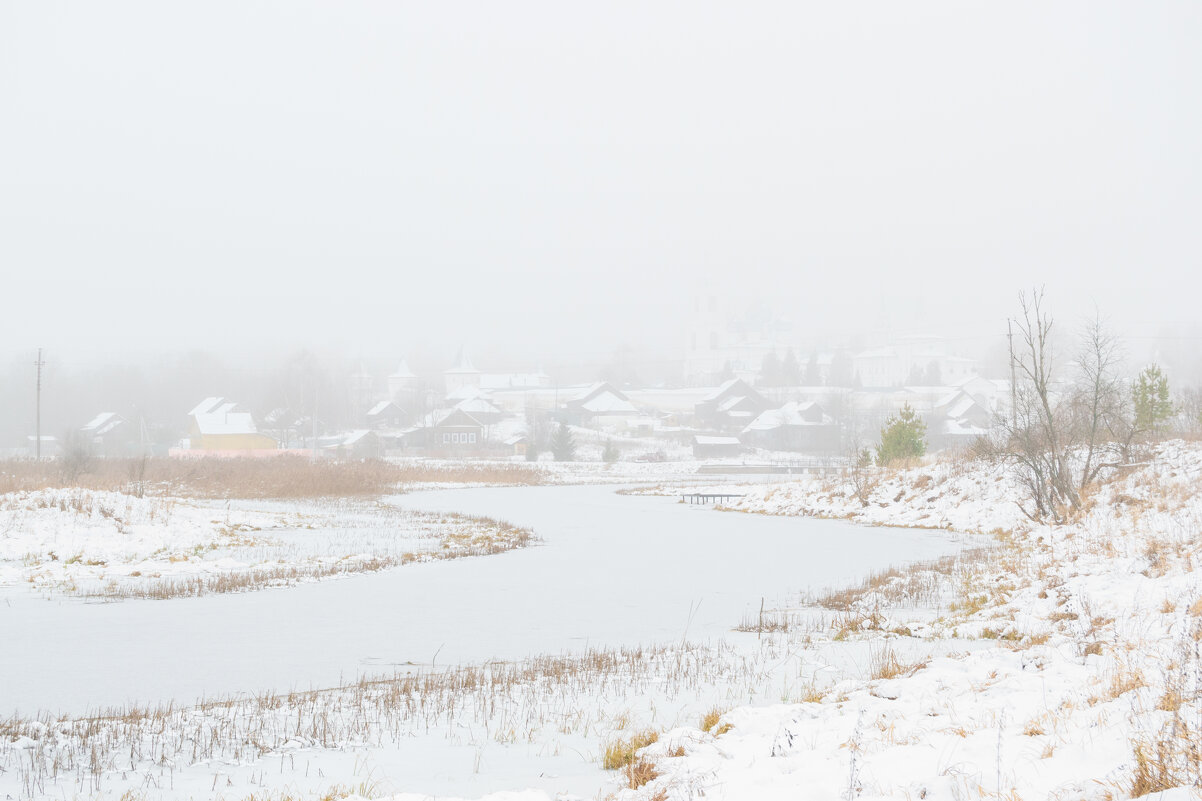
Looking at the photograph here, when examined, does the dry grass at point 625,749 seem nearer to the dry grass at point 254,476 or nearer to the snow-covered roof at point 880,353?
the dry grass at point 254,476

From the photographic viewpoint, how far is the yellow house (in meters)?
95.4

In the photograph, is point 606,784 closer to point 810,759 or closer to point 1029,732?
point 810,759

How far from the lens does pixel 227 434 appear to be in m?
96.4

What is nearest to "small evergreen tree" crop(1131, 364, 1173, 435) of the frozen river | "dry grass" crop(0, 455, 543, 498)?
the frozen river

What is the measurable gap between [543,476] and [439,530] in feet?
130

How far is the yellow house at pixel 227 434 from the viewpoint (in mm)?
95450

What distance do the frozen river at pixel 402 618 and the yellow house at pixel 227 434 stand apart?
82.5 m

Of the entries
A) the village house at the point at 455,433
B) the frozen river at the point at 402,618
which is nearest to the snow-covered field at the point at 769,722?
the frozen river at the point at 402,618

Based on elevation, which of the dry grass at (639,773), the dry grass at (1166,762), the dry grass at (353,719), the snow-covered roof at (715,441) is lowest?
the snow-covered roof at (715,441)

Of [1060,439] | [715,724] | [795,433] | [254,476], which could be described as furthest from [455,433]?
[715,724]

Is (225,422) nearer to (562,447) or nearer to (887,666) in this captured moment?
(562,447)

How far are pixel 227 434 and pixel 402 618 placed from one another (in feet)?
303

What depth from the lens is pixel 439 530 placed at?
86.4 ft

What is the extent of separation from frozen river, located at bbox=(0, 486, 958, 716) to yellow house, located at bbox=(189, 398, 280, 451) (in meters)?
82.5
